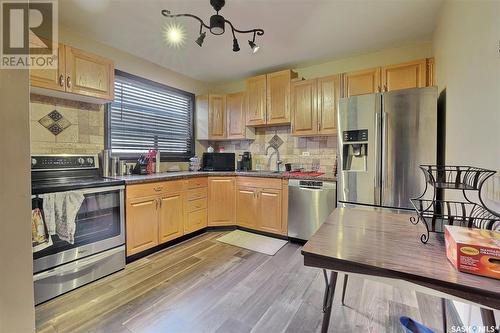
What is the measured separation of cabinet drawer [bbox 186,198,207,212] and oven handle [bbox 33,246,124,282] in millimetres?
999

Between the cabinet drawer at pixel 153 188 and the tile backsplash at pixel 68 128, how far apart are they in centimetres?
77

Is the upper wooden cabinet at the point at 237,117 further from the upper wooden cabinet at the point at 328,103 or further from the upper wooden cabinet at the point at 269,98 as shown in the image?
the upper wooden cabinet at the point at 328,103

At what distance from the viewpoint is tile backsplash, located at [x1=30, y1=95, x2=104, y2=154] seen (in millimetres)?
2256

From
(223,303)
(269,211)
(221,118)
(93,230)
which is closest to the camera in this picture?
(223,303)

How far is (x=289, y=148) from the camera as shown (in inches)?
144

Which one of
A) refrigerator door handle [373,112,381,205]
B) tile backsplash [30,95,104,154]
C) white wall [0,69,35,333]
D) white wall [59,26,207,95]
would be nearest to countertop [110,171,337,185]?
refrigerator door handle [373,112,381,205]

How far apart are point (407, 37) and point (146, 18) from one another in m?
2.80

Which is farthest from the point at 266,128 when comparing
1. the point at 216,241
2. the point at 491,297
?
the point at 491,297

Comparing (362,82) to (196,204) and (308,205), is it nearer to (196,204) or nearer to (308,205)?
(308,205)

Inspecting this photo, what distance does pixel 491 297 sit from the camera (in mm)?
564

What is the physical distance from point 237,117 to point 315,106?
131 cm

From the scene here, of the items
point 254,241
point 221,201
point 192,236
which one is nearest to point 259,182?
point 221,201

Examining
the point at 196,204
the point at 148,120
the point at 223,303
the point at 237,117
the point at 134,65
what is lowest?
the point at 223,303

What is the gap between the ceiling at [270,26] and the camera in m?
2.03
